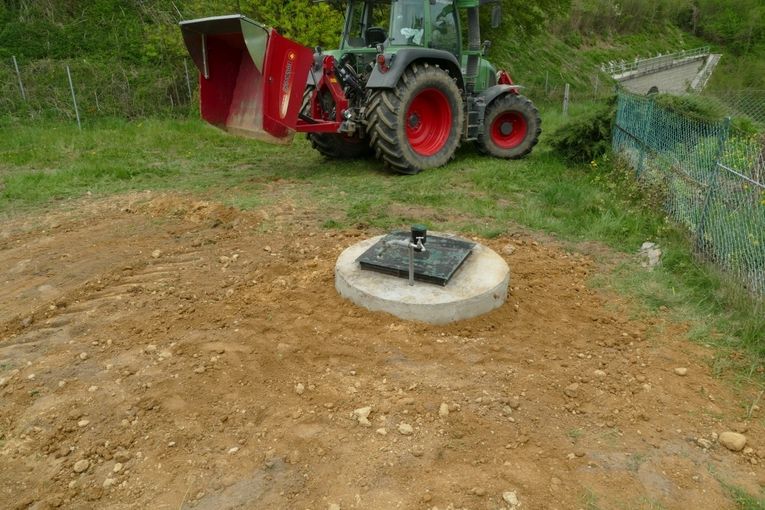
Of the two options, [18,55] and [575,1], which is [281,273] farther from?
[575,1]

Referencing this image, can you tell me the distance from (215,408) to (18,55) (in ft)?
43.1

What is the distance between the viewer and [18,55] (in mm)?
12578

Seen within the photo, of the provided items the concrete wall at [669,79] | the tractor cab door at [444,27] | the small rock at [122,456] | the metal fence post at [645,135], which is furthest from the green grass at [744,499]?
the concrete wall at [669,79]

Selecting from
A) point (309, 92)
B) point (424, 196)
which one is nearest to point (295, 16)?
point (309, 92)

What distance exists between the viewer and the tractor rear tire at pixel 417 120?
6895 mm

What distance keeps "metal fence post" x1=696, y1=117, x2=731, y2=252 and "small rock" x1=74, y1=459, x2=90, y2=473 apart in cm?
447

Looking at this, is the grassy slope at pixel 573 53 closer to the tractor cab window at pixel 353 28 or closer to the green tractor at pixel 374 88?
the green tractor at pixel 374 88

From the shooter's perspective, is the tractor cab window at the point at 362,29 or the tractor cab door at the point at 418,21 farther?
the tractor cab window at the point at 362,29

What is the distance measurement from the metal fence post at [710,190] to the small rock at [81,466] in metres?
4.47

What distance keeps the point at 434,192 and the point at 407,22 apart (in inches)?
96.3

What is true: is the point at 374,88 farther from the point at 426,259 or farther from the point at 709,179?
the point at 709,179

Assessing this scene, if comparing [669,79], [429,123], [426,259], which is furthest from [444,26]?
[669,79]

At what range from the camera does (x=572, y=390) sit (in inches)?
117

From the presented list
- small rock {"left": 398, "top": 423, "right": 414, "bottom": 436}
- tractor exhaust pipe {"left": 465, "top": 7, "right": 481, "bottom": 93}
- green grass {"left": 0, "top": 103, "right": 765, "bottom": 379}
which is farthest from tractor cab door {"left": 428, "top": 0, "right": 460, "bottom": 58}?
small rock {"left": 398, "top": 423, "right": 414, "bottom": 436}
